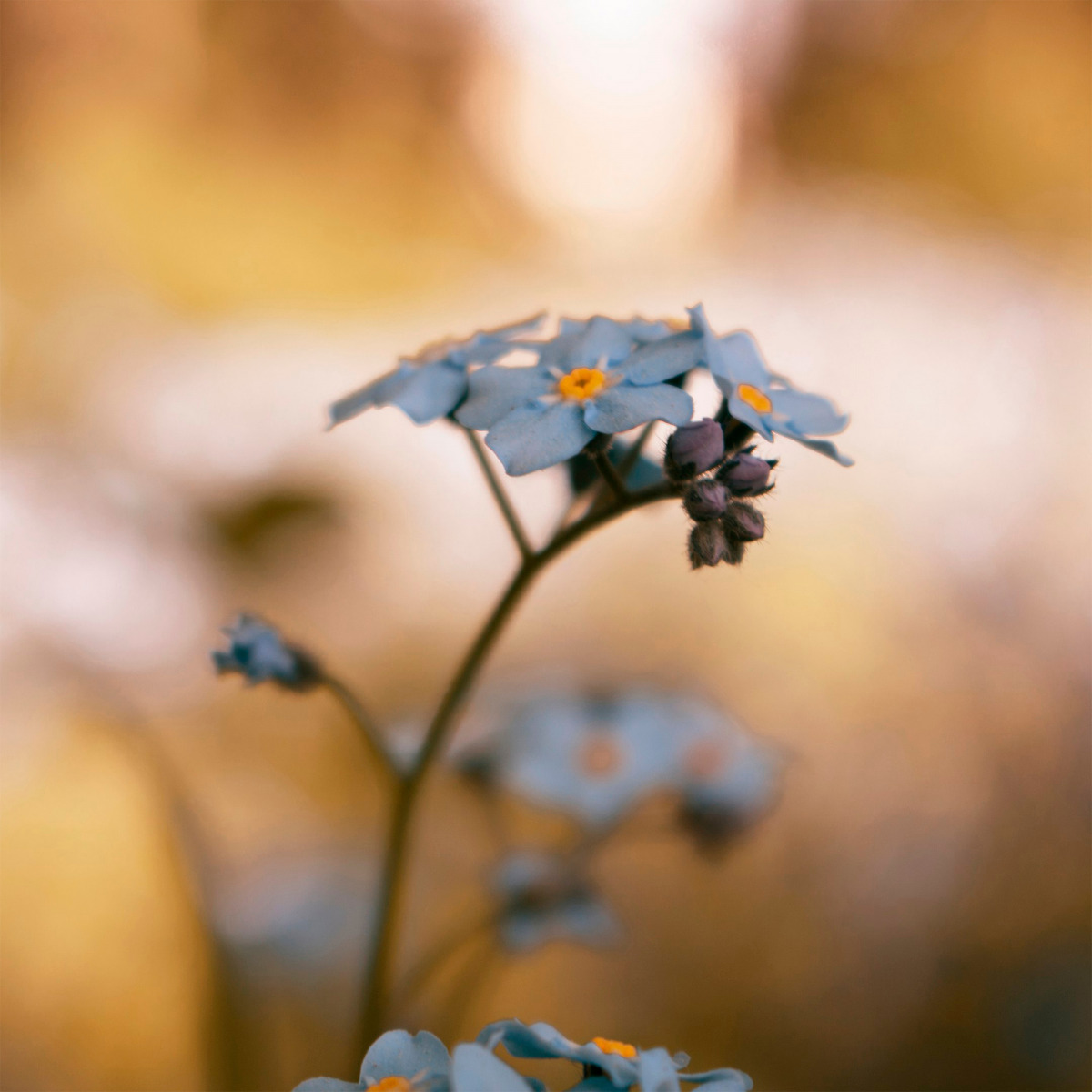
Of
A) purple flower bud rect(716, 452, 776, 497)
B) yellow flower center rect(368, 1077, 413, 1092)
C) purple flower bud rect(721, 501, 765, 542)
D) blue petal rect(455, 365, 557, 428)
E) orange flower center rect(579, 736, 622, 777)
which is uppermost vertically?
blue petal rect(455, 365, 557, 428)

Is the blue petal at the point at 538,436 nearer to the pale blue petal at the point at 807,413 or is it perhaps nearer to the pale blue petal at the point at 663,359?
the pale blue petal at the point at 663,359

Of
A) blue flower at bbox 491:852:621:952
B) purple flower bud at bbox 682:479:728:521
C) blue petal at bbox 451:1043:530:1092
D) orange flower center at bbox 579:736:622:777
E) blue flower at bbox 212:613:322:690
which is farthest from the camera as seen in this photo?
orange flower center at bbox 579:736:622:777

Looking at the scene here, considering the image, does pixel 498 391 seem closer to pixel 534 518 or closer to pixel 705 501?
pixel 705 501

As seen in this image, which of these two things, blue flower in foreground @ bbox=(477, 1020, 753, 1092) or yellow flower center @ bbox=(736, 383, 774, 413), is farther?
yellow flower center @ bbox=(736, 383, 774, 413)

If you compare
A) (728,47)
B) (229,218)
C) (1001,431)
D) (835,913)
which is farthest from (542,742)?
(728,47)

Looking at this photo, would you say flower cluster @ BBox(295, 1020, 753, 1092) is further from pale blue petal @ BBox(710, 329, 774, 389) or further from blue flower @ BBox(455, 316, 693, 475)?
pale blue petal @ BBox(710, 329, 774, 389)

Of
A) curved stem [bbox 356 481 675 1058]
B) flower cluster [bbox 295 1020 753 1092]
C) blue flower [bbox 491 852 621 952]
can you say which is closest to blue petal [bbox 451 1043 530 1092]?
flower cluster [bbox 295 1020 753 1092]

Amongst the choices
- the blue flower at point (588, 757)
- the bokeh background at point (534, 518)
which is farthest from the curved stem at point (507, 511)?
the bokeh background at point (534, 518)
